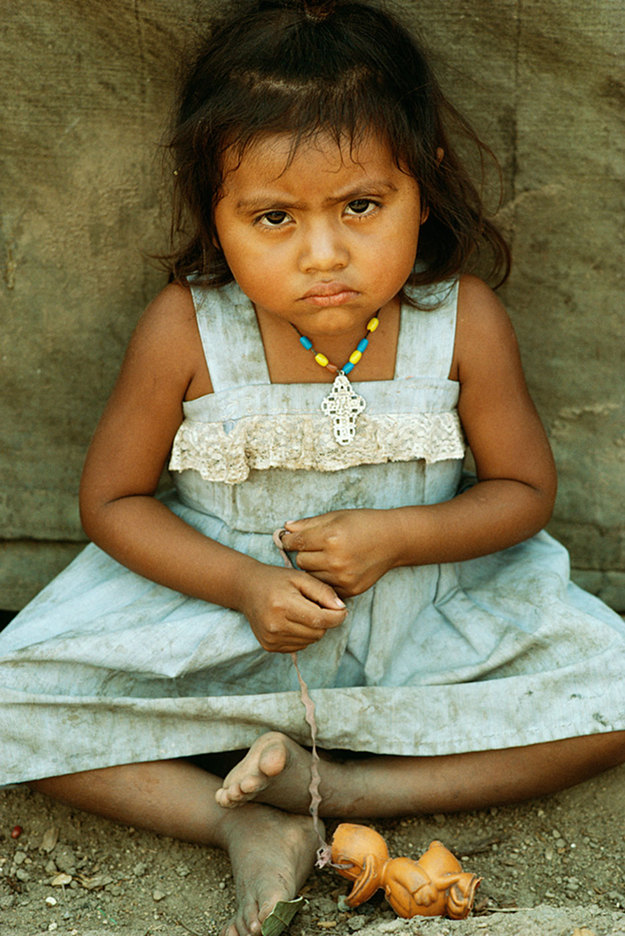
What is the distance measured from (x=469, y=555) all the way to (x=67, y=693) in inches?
30.1

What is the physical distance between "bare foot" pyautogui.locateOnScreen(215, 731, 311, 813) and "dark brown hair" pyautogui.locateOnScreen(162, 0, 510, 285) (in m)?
0.84

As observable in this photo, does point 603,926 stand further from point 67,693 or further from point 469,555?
point 67,693

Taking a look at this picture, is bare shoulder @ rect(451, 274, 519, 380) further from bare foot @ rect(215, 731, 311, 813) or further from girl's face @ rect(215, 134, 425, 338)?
bare foot @ rect(215, 731, 311, 813)

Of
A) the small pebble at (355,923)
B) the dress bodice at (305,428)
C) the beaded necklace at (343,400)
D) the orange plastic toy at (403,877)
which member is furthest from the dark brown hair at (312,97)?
the small pebble at (355,923)

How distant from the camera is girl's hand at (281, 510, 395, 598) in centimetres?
184

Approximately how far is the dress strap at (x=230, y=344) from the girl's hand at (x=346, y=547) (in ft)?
0.93

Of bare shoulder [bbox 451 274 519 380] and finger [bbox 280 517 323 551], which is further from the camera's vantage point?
bare shoulder [bbox 451 274 519 380]

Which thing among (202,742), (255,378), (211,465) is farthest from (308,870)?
(255,378)

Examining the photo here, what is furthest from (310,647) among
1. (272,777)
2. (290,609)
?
(272,777)

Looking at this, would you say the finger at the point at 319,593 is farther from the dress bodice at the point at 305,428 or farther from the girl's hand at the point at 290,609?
the dress bodice at the point at 305,428

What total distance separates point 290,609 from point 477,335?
62cm

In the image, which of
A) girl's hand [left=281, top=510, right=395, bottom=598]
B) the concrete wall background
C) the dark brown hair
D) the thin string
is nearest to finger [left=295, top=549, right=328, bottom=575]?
girl's hand [left=281, top=510, right=395, bottom=598]

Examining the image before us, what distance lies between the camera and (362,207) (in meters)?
1.74

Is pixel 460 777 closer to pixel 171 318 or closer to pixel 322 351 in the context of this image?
pixel 322 351
